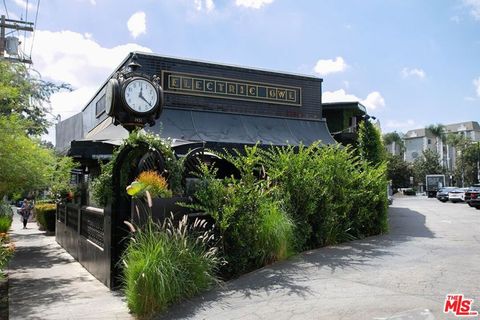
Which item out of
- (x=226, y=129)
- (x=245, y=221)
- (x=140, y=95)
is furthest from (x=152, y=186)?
(x=226, y=129)

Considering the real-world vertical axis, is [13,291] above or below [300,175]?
below

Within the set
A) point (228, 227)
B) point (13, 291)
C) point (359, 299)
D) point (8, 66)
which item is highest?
point (8, 66)

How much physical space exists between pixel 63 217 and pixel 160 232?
9750mm

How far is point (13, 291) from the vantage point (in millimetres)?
7953

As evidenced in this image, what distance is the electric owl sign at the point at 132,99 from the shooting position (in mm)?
9031

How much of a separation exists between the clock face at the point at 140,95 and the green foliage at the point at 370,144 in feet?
30.3

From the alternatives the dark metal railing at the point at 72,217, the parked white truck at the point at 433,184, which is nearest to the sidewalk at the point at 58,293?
the dark metal railing at the point at 72,217

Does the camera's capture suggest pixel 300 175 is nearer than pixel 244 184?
No

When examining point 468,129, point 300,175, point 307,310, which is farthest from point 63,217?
point 468,129

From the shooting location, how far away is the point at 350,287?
5922 millimetres

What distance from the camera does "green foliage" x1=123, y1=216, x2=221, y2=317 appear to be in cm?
553

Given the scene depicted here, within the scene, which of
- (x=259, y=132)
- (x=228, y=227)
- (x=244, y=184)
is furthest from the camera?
(x=259, y=132)

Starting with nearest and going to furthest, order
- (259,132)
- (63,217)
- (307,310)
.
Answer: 1. (307,310)
2. (63,217)
3. (259,132)

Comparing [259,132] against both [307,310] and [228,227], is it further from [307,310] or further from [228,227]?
[307,310]
